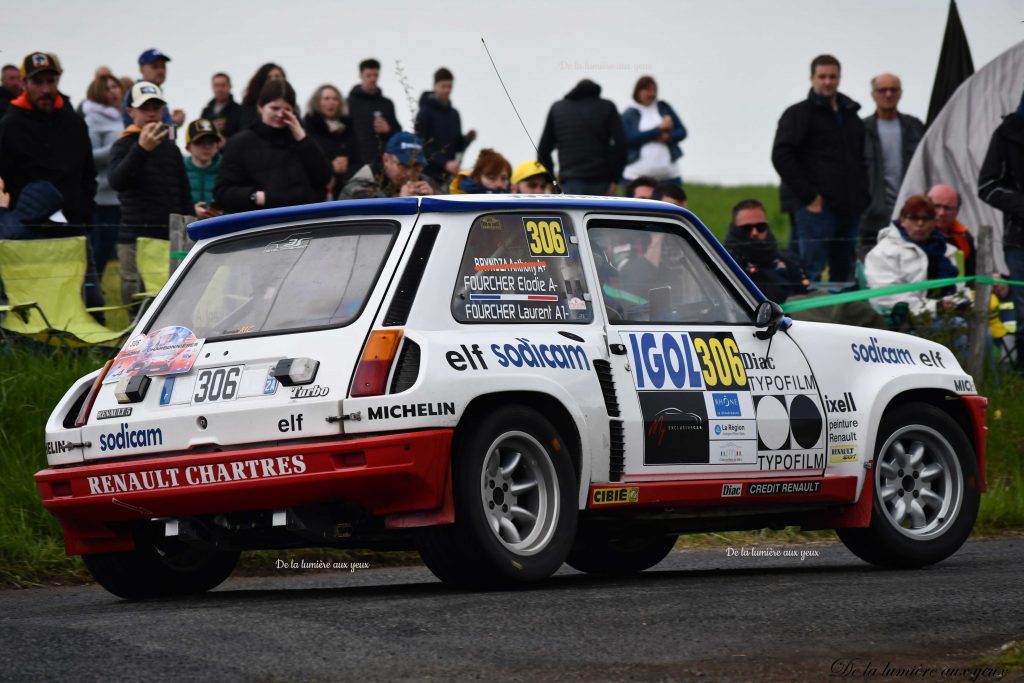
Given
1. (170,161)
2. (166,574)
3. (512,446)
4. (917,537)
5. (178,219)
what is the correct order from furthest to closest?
1. (170,161)
2. (178,219)
3. (917,537)
4. (166,574)
5. (512,446)

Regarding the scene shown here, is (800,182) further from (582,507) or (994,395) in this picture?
(582,507)

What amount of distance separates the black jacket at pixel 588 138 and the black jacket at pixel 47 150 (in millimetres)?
4561

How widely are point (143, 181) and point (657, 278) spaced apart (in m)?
5.87

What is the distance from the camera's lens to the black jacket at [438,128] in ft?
57.1

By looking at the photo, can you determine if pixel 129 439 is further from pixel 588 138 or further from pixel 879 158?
pixel 879 158

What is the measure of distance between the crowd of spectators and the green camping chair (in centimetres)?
20

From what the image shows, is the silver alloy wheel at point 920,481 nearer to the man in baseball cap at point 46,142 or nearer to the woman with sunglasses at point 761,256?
the woman with sunglasses at point 761,256

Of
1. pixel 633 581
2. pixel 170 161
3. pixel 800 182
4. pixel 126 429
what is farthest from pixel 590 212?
pixel 800 182

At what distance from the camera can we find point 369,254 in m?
7.66

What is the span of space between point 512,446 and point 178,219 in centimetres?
530

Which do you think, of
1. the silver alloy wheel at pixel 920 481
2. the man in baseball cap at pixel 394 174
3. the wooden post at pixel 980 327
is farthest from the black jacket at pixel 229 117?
the silver alloy wheel at pixel 920 481

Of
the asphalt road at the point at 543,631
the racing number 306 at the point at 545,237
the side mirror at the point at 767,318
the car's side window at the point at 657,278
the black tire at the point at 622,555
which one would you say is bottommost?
the black tire at the point at 622,555

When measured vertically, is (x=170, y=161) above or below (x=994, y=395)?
above

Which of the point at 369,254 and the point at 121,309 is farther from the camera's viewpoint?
the point at 121,309
